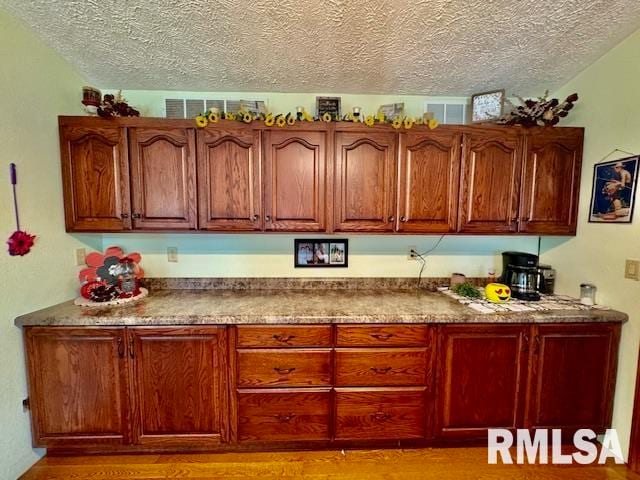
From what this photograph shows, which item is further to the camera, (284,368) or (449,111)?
(449,111)

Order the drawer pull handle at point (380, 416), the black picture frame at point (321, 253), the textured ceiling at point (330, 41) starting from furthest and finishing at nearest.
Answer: the black picture frame at point (321, 253)
the drawer pull handle at point (380, 416)
the textured ceiling at point (330, 41)

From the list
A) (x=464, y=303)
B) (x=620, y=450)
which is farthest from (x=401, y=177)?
(x=620, y=450)

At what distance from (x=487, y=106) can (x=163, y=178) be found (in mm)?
2328

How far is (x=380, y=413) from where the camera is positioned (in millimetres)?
1688

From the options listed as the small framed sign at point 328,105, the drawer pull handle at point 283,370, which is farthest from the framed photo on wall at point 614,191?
the drawer pull handle at point 283,370

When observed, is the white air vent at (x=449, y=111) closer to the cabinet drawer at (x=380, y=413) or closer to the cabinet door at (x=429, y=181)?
the cabinet door at (x=429, y=181)

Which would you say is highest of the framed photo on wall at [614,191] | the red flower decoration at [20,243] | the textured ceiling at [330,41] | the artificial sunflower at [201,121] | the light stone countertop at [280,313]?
the textured ceiling at [330,41]

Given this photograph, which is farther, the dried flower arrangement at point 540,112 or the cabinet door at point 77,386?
the dried flower arrangement at point 540,112

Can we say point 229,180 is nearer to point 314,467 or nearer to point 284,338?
point 284,338

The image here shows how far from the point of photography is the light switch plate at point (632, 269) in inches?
62.9

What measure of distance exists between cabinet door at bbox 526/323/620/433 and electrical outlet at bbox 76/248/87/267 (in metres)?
3.10

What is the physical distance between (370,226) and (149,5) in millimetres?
1725

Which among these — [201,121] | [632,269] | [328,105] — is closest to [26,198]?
[201,121]

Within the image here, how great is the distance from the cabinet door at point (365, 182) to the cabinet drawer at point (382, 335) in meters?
0.66
